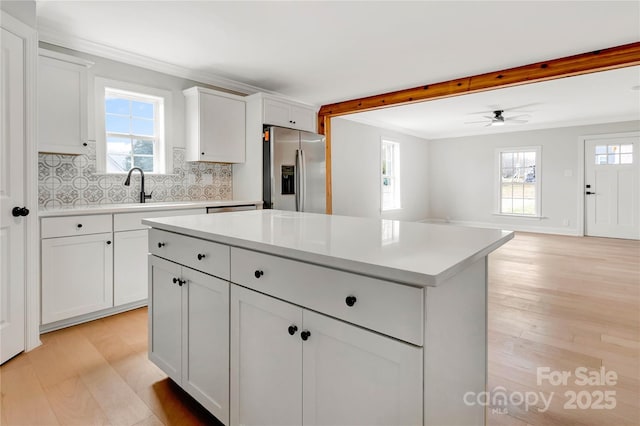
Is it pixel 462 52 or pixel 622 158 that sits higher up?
pixel 462 52

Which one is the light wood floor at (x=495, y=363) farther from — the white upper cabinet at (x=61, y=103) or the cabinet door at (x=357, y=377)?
the white upper cabinet at (x=61, y=103)

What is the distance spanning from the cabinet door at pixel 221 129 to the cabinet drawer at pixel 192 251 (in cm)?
221

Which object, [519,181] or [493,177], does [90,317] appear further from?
[519,181]

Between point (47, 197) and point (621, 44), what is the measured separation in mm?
→ 5428

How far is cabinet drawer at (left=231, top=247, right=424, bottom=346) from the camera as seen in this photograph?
2.71ft

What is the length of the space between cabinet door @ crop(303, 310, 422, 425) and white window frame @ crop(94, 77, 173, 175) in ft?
10.3

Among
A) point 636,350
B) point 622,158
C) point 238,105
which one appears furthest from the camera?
point 622,158

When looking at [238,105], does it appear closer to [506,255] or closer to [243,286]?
[243,286]

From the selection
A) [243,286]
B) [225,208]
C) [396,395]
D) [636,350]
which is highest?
[225,208]

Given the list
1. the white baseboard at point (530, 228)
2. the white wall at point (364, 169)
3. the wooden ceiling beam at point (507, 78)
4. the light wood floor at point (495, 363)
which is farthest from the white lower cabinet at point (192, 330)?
the white baseboard at point (530, 228)

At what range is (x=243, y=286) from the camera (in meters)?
1.29

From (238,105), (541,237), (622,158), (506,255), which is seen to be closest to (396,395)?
(238,105)

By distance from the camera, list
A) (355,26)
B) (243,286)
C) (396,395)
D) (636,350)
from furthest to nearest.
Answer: (355,26)
(636,350)
(243,286)
(396,395)

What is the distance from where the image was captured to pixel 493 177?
8.10 meters
